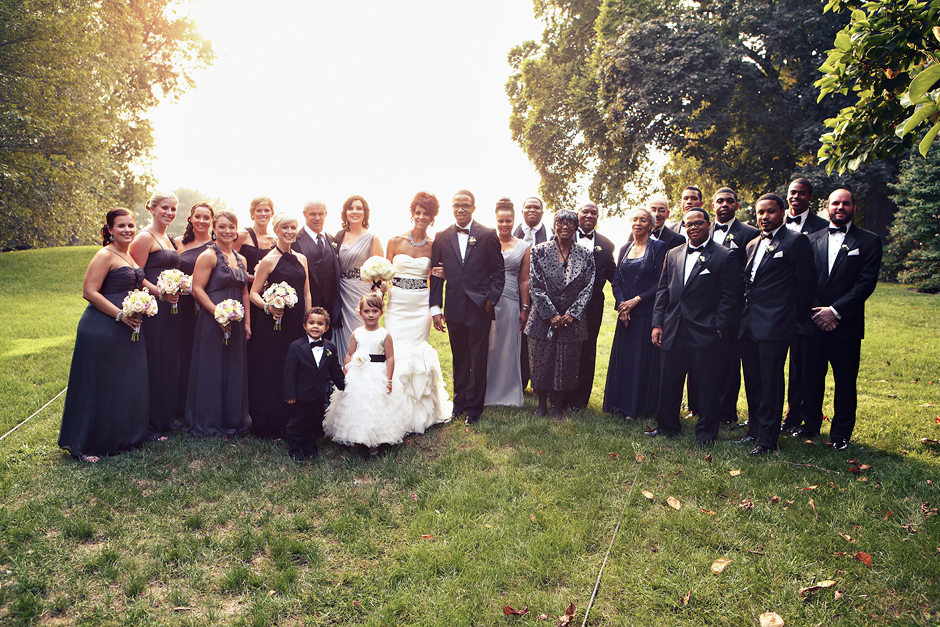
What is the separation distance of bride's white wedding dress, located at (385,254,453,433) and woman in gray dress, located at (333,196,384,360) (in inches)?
18.9

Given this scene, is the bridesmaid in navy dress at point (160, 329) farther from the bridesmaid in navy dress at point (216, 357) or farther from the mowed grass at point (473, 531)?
the mowed grass at point (473, 531)

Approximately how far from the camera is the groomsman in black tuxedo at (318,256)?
6613mm

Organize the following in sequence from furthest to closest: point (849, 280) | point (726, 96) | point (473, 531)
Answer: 1. point (726, 96)
2. point (849, 280)
3. point (473, 531)

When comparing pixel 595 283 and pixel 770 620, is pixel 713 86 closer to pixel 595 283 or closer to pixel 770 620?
pixel 595 283

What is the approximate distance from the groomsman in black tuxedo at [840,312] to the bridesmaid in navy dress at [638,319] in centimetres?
166

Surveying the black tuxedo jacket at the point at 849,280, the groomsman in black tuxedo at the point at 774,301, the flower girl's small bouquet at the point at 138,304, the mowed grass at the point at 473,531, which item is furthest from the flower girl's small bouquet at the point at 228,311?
the black tuxedo jacket at the point at 849,280

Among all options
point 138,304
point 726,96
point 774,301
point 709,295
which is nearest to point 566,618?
point 709,295

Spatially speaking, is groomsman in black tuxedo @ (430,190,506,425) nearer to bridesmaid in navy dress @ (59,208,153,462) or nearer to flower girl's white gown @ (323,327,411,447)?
flower girl's white gown @ (323,327,411,447)

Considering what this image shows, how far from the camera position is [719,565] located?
3.70m

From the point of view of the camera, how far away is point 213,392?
612 centimetres

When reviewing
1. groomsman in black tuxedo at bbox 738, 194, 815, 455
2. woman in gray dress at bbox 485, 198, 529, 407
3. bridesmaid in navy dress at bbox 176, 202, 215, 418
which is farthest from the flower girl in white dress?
groomsman in black tuxedo at bbox 738, 194, 815, 455

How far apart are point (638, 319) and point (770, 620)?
411cm

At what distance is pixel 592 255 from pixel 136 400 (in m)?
5.39

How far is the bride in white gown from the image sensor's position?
249 inches
